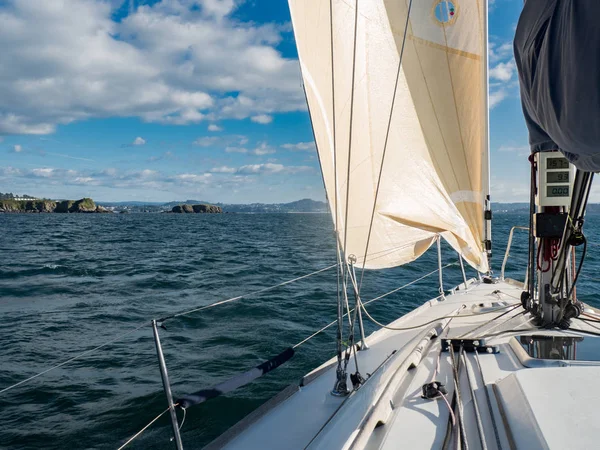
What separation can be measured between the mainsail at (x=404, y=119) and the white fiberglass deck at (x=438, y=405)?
854 mm

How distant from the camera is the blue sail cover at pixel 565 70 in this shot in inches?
52.3

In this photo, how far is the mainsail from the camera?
268 cm

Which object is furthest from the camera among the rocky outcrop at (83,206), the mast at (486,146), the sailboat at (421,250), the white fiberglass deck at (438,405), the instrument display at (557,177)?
the rocky outcrop at (83,206)

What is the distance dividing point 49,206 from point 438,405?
112 m

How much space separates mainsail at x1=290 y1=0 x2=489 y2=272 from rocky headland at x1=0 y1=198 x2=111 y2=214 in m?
103

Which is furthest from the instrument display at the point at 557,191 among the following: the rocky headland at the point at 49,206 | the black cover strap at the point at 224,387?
the rocky headland at the point at 49,206

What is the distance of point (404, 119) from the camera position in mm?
3346

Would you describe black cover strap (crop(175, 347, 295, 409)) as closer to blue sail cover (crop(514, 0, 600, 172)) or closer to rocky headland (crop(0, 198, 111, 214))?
blue sail cover (crop(514, 0, 600, 172))

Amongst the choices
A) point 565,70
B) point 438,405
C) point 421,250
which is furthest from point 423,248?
point 565,70

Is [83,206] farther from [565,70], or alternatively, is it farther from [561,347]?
[565,70]

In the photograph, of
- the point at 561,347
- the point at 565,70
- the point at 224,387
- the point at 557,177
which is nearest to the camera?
the point at 565,70

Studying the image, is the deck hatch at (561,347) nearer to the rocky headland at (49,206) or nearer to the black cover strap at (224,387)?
the black cover strap at (224,387)

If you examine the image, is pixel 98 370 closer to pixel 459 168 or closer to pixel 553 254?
pixel 459 168

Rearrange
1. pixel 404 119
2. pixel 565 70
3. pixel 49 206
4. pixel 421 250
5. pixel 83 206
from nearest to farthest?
pixel 565 70 → pixel 404 119 → pixel 421 250 → pixel 83 206 → pixel 49 206
